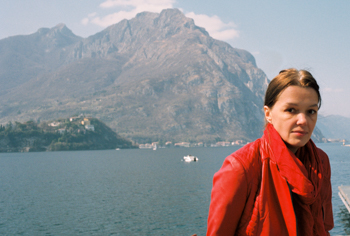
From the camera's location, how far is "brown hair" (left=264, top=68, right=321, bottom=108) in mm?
2232

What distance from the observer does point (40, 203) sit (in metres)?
42.5

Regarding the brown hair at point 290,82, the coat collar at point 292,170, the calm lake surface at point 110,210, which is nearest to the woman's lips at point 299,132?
the coat collar at point 292,170

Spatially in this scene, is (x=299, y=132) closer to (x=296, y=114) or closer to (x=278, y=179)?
(x=296, y=114)

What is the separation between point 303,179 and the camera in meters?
Result: 2.08

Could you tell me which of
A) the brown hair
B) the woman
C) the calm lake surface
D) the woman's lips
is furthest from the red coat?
the calm lake surface

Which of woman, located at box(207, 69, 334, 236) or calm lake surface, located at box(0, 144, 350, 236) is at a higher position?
woman, located at box(207, 69, 334, 236)

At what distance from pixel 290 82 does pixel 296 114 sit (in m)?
0.23

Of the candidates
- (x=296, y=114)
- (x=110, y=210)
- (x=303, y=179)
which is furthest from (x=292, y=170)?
(x=110, y=210)

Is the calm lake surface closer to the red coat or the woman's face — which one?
the red coat

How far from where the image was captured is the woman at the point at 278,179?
6.96 feet

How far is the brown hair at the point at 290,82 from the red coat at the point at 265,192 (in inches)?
10.1

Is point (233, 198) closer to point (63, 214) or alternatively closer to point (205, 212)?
point (205, 212)

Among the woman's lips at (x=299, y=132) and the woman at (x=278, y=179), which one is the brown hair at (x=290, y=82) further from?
the woman's lips at (x=299, y=132)

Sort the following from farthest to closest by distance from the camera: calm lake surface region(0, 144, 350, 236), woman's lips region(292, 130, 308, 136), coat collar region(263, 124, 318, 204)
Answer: calm lake surface region(0, 144, 350, 236) < woman's lips region(292, 130, 308, 136) < coat collar region(263, 124, 318, 204)
